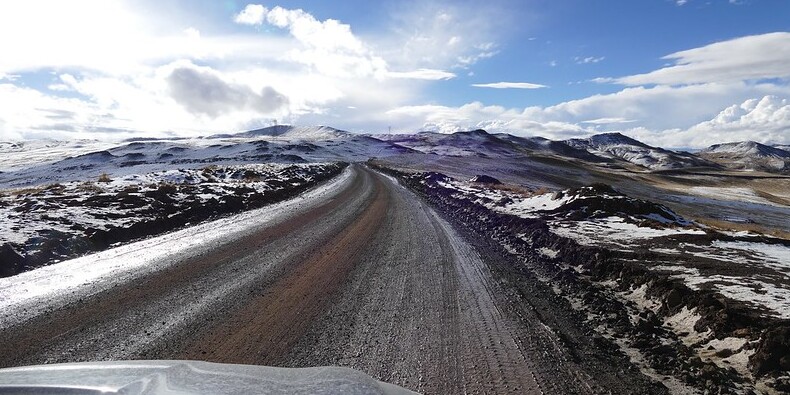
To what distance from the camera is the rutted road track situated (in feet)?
16.3

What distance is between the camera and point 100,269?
8.88 metres

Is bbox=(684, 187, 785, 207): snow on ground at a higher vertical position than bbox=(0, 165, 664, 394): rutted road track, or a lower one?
lower

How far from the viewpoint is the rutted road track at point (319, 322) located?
4.96 m

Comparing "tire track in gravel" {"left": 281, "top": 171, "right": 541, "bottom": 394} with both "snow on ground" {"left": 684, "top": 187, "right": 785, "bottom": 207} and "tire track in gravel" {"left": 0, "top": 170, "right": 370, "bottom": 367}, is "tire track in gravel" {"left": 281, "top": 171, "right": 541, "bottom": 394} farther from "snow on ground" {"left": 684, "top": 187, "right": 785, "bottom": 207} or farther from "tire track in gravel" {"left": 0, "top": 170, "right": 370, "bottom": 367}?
"snow on ground" {"left": 684, "top": 187, "right": 785, "bottom": 207}

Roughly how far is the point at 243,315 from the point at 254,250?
4.34m

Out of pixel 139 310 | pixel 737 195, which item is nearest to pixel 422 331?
pixel 139 310

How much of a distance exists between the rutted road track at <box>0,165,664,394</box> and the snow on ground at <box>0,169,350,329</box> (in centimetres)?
22

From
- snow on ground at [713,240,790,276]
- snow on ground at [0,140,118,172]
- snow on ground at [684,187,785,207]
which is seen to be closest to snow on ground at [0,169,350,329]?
snow on ground at [713,240,790,276]

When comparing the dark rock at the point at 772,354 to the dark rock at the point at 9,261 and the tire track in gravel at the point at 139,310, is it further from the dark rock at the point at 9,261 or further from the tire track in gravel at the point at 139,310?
the dark rock at the point at 9,261

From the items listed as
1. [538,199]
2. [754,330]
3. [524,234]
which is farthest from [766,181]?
[754,330]

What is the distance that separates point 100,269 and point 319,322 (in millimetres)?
5404

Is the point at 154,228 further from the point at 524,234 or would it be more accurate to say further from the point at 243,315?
the point at 524,234

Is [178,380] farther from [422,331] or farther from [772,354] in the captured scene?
[772,354]

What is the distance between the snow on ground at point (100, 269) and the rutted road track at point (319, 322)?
220mm
